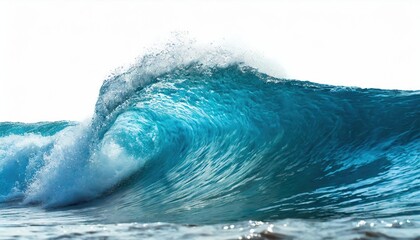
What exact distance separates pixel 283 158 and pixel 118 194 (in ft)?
7.42

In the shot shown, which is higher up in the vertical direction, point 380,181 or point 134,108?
point 134,108

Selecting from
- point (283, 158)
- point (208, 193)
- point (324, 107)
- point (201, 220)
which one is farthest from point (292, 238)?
point (324, 107)

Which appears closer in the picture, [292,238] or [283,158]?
[292,238]

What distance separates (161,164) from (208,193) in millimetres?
2320

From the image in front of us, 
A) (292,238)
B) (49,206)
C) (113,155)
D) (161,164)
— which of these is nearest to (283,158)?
(161,164)

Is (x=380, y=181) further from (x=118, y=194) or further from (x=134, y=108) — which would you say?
(x=134, y=108)

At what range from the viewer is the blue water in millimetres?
3410

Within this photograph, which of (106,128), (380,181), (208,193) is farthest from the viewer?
(106,128)

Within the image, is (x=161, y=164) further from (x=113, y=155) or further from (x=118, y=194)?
(x=118, y=194)

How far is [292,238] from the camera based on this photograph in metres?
2.63

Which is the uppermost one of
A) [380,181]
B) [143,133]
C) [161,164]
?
[143,133]

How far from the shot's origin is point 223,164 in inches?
267

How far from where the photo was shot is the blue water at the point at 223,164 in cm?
341

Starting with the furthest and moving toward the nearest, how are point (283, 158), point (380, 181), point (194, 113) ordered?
point (194, 113) → point (283, 158) → point (380, 181)
